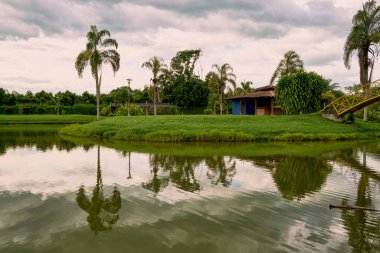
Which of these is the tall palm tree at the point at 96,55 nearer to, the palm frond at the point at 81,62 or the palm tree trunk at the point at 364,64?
the palm frond at the point at 81,62

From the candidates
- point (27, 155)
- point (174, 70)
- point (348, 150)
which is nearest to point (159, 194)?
point (27, 155)

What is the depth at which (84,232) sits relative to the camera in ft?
22.9

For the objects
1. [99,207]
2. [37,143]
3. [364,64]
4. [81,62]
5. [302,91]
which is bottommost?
[99,207]

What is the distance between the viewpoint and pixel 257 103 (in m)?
44.5

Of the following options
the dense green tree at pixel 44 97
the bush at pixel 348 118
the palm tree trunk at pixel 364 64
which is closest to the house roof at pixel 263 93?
the bush at pixel 348 118

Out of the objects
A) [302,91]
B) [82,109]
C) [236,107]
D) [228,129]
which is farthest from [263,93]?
[82,109]

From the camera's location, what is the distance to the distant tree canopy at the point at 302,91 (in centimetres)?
3447

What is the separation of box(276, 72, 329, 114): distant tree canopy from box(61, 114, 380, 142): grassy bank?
2.43 m

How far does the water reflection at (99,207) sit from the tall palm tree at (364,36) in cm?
3315

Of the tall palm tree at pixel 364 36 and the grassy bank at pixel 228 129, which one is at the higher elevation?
the tall palm tree at pixel 364 36

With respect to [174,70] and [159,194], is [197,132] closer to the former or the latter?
[159,194]

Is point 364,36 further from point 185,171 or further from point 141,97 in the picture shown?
point 141,97

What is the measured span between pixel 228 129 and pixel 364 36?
19963 millimetres

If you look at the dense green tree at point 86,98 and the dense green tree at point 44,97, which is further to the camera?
the dense green tree at point 86,98
